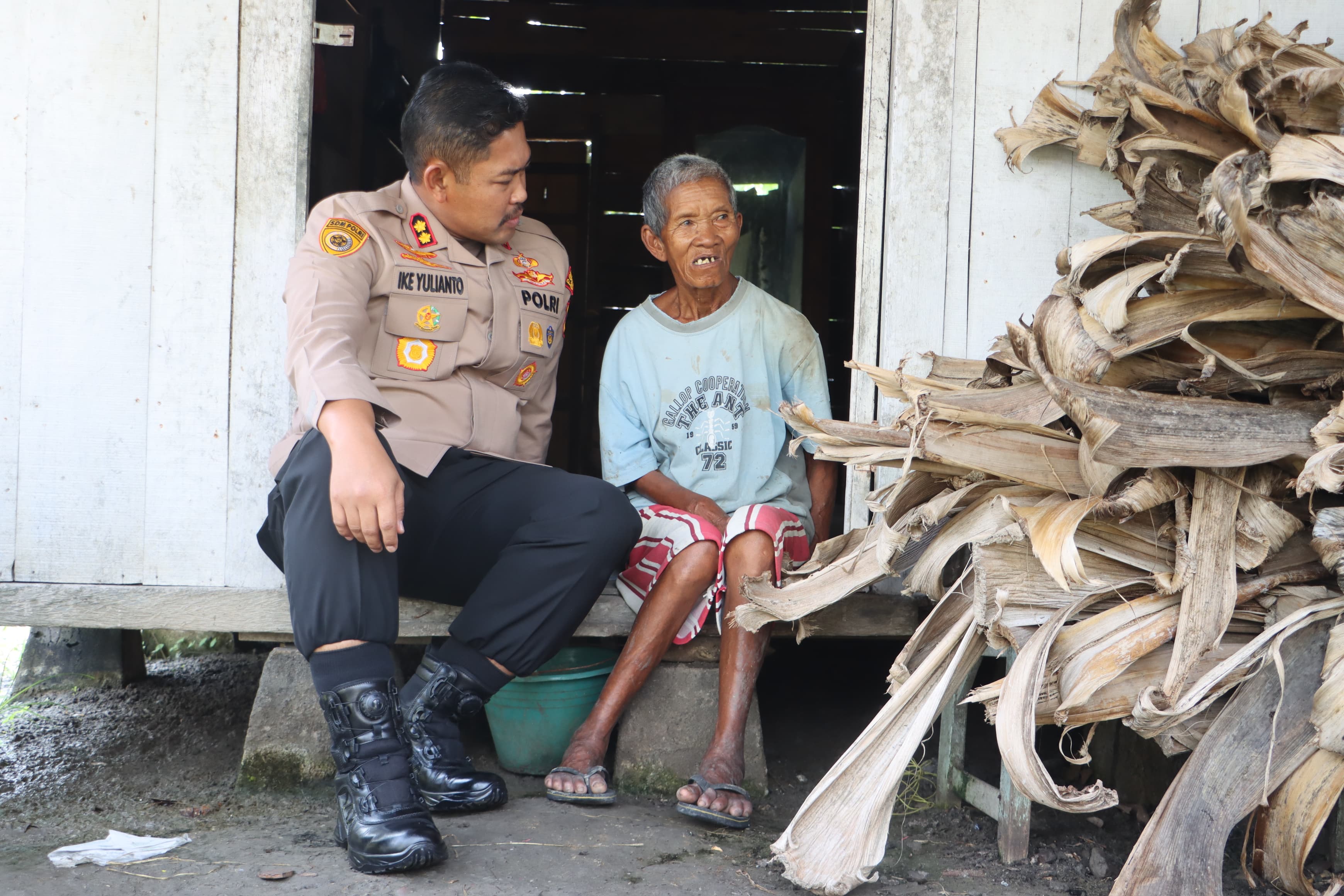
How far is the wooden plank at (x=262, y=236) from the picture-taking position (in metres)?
2.66

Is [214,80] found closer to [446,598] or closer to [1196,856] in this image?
[446,598]

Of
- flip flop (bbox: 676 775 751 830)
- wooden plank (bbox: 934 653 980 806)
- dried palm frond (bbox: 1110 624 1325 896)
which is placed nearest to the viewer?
dried palm frond (bbox: 1110 624 1325 896)

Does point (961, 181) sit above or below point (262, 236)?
above

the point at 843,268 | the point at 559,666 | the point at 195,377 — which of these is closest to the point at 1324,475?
the point at 559,666

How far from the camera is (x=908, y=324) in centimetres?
279

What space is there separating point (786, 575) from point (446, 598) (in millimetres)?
804

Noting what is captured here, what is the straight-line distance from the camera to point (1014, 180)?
2768 millimetres

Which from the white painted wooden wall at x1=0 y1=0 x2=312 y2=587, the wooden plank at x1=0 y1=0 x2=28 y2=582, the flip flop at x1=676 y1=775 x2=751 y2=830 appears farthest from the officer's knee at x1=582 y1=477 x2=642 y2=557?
the wooden plank at x1=0 y1=0 x2=28 y2=582

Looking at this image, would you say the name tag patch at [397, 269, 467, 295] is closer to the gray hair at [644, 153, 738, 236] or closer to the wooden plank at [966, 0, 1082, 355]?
the gray hair at [644, 153, 738, 236]

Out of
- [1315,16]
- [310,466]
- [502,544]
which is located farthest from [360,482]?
[1315,16]

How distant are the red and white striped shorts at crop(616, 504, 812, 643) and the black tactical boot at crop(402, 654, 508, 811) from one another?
49cm

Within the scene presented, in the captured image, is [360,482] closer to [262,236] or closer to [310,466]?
[310,466]

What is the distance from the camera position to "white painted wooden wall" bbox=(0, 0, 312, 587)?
2.63m

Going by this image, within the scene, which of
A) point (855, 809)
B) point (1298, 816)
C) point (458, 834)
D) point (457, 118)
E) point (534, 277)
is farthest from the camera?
point (534, 277)
